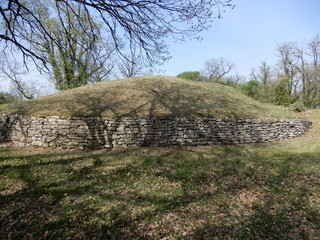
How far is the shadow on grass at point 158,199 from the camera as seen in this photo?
383 centimetres

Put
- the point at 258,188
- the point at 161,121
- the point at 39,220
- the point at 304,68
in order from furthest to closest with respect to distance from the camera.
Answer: the point at 304,68, the point at 161,121, the point at 258,188, the point at 39,220

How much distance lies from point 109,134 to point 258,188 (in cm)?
723

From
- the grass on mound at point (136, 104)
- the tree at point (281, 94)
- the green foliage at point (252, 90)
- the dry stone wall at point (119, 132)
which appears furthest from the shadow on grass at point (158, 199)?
the green foliage at point (252, 90)

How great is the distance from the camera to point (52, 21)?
19.5 m

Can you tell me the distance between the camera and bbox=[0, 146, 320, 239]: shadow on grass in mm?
3832

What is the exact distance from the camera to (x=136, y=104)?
11867 millimetres

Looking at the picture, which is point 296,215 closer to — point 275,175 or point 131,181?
point 275,175

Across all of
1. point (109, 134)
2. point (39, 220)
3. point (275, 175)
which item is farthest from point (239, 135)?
point (39, 220)

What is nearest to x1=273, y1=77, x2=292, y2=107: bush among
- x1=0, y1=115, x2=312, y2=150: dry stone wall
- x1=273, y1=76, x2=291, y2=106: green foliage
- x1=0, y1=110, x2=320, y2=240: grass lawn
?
x1=273, y1=76, x2=291, y2=106: green foliage

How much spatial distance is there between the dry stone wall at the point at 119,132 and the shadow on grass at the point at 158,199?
4.73 ft

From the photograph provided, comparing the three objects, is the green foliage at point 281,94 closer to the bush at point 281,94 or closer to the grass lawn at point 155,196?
the bush at point 281,94

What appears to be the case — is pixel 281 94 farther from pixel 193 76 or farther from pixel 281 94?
pixel 193 76

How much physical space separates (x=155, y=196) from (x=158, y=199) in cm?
18

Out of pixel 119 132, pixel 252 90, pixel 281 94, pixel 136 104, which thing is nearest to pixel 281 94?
pixel 281 94
